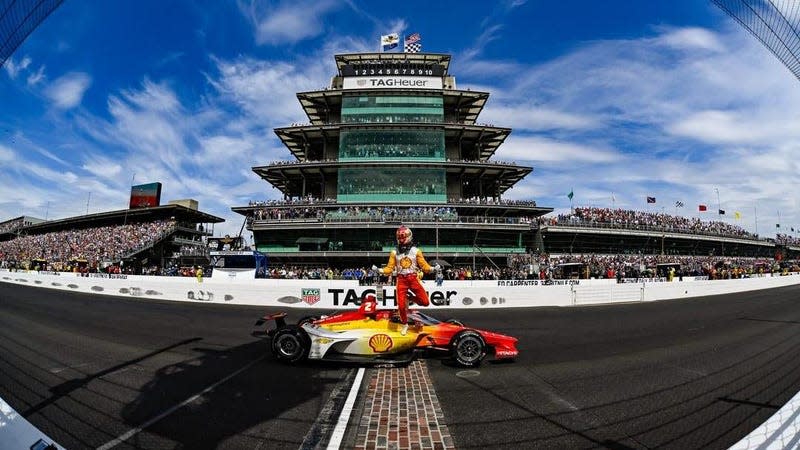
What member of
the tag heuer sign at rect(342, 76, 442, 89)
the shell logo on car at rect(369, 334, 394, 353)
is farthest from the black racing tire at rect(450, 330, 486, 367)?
the tag heuer sign at rect(342, 76, 442, 89)

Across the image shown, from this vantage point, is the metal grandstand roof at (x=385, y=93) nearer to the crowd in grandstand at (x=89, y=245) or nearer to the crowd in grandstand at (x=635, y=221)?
the crowd in grandstand at (x=635, y=221)

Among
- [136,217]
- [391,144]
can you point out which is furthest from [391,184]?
[136,217]

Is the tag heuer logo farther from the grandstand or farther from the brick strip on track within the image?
the grandstand

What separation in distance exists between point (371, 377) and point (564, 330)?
22.7 ft

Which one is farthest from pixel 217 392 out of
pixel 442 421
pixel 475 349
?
pixel 475 349

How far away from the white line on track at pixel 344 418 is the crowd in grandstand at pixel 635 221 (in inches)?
1668

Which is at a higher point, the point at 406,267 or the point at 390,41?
the point at 390,41

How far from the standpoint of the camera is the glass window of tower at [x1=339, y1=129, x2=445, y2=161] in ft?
135

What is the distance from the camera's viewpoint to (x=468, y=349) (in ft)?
21.4

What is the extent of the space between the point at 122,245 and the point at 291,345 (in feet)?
156

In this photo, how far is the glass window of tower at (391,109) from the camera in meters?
42.2

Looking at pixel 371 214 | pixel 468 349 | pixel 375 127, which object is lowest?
pixel 468 349

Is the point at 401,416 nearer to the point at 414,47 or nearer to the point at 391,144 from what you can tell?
the point at 391,144

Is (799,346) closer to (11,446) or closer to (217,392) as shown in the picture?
(217,392)
